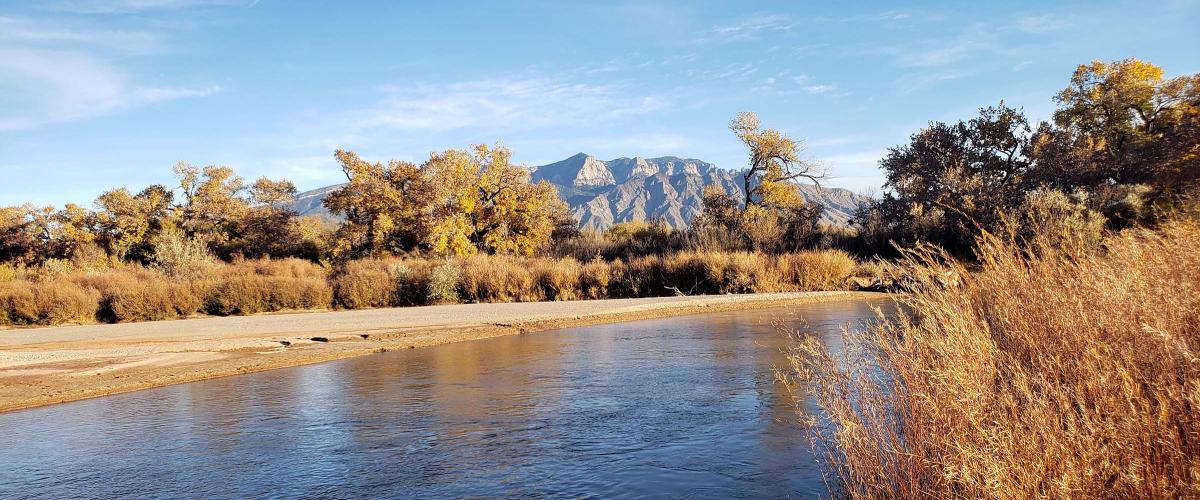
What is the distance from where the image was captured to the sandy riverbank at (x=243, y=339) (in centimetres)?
1240

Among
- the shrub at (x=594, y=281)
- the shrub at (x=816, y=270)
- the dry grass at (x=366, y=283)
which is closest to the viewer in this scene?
the dry grass at (x=366, y=283)

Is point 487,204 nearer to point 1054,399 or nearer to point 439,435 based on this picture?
point 439,435

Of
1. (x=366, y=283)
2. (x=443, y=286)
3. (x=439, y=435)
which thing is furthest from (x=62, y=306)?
(x=439, y=435)

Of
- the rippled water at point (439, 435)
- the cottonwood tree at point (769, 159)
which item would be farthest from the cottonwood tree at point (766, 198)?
the rippled water at point (439, 435)

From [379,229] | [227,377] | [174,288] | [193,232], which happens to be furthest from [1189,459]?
[193,232]

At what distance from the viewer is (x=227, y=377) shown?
42.3ft

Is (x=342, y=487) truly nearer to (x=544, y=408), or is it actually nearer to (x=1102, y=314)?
(x=544, y=408)

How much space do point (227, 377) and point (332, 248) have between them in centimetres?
2724

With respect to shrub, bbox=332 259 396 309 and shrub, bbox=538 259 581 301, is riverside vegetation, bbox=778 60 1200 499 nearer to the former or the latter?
shrub, bbox=538 259 581 301

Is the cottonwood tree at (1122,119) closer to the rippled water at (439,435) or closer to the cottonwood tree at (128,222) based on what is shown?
the rippled water at (439,435)

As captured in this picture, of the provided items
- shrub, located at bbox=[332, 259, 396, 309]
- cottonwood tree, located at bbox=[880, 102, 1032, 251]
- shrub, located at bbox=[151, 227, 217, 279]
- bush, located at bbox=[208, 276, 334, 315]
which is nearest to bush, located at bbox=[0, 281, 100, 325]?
bush, located at bbox=[208, 276, 334, 315]

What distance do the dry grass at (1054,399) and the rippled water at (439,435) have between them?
1.73 m

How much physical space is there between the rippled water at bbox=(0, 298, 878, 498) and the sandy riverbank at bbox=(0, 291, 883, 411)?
881 mm

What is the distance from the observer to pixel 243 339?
53.3 ft
